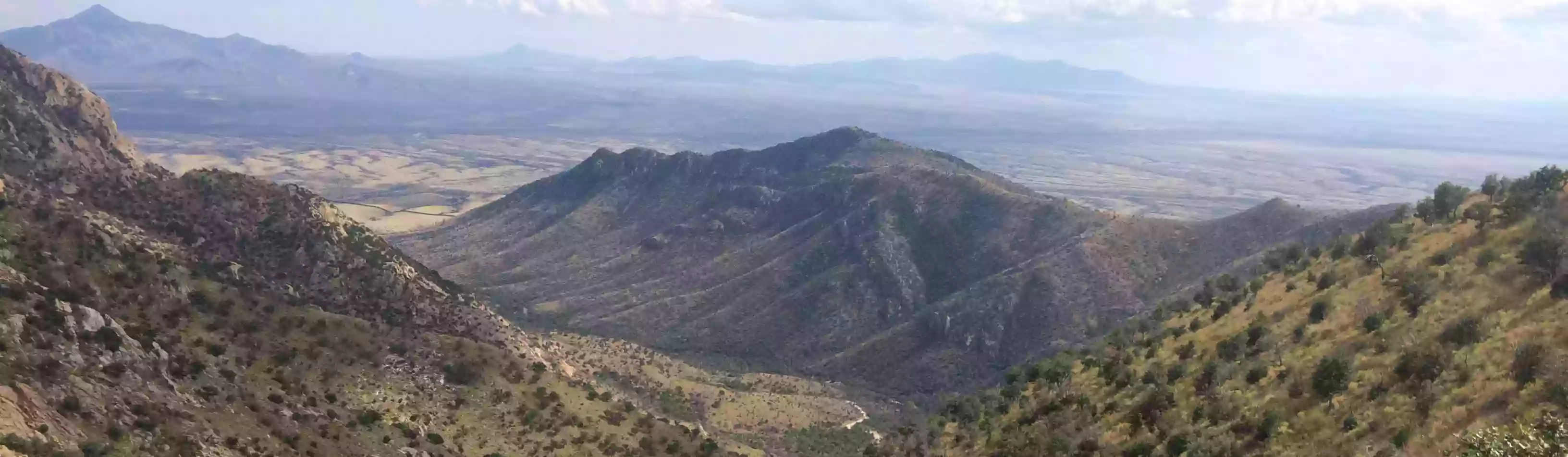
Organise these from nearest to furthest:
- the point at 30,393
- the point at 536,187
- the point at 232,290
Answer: the point at 30,393, the point at 232,290, the point at 536,187

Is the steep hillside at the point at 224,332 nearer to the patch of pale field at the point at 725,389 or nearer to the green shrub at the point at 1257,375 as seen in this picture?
the patch of pale field at the point at 725,389

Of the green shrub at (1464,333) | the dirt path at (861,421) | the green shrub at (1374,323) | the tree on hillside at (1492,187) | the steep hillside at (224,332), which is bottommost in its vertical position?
the dirt path at (861,421)

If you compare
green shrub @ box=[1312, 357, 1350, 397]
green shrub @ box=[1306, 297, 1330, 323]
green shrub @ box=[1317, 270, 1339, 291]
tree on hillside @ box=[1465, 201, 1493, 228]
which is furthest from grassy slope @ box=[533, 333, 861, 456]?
tree on hillside @ box=[1465, 201, 1493, 228]

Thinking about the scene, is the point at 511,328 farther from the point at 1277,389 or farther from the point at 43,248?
the point at 1277,389

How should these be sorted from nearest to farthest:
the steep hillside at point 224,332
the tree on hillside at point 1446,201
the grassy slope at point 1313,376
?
1. the grassy slope at point 1313,376
2. the steep hillside at point 224,332
3. the tree on hillside at point 1446,201

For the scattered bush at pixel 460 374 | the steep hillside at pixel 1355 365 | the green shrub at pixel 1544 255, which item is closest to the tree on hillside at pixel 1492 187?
the steep hillside at pixel 1355 365

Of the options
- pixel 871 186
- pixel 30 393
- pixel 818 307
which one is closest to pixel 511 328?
pixel 30 393

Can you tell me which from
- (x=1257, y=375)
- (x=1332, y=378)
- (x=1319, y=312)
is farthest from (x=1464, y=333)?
(x=1319, y=312)
